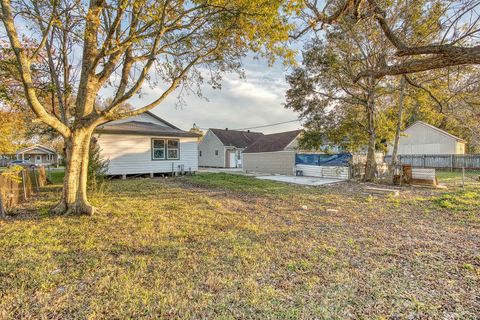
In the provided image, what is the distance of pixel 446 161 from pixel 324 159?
13982mm

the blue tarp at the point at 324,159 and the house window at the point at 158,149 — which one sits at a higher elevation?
the house window at the point at 158,149

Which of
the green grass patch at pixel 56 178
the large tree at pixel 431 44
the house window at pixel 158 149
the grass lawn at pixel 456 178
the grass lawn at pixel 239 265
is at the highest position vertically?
the large tree at pixel 431 44

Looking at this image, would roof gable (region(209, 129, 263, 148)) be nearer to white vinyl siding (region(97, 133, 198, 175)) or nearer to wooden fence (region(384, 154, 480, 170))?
white vinyl siding (region(97, 133, 198, 175))

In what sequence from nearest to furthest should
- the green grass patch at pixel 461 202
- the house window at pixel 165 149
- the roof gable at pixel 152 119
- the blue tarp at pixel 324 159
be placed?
the green grass patch at pixel 461 202, the blue tarp at pixel 324 159, the house window at pixel 165 149, the roof gable at pixel 152 119

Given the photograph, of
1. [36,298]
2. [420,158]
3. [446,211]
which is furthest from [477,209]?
[420,158]

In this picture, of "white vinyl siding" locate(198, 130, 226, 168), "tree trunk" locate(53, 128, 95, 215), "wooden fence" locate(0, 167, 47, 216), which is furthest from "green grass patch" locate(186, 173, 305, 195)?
"white vinyl siding" locate(198, 130, 226, 168)

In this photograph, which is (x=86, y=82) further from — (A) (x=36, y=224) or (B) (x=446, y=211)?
(B) (x=446, y=211)

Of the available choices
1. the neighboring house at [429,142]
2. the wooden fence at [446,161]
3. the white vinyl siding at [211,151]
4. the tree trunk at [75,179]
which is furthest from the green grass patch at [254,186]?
the neighboring house at [429,142]

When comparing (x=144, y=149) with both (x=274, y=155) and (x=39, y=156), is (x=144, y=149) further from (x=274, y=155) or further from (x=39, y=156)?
(x=39, y=156)

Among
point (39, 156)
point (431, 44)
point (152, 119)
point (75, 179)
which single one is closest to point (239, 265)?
point (75, 179)

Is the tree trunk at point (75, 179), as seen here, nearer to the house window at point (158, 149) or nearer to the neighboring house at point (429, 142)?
the house window at point (158, 149)

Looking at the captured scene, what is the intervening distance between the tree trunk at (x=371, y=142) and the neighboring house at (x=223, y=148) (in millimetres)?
16085

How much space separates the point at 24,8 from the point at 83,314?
699cm

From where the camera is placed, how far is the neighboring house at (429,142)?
22.9m
